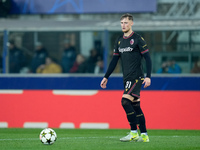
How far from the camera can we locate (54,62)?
662 inches

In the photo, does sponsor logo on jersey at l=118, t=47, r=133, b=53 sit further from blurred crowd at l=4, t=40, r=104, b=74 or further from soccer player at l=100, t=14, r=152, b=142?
blurred crowd at l=4, t=40, r=104, b=74

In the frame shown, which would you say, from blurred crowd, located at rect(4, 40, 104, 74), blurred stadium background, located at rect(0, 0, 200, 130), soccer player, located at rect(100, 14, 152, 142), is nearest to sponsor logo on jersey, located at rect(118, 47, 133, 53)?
soccer player, located at rect(100, 14, 152, 142)

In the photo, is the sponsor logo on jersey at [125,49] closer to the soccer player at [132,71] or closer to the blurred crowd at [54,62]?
the soccer player at [132,71]

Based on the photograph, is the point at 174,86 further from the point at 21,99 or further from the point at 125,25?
the point at 125,25

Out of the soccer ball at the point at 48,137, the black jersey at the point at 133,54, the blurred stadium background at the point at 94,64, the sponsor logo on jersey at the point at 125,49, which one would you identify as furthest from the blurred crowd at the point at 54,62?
the soccer ball at the point at 48,137

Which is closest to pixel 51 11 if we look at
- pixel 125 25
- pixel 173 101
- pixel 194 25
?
pixel 194 25

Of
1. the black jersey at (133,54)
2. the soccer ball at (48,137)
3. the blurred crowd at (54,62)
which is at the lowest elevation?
the soccer ball at (48,137)

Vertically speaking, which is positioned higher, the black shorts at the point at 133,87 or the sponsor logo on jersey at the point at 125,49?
the sponsor logo on jersey at the point at 125,49

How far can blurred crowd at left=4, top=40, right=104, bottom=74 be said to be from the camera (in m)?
16.3

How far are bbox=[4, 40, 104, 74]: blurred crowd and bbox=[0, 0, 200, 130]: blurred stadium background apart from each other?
0.35 ft

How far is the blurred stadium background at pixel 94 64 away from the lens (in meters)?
11.7

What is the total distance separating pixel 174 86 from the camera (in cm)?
1198

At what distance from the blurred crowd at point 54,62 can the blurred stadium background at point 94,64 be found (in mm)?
108

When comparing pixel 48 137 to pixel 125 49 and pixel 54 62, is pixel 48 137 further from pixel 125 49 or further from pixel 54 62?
pixel 54 62
